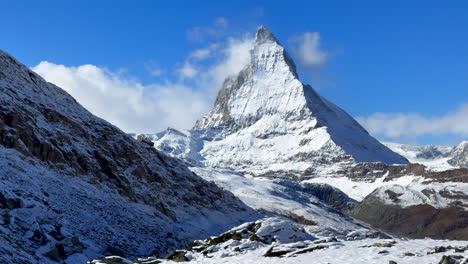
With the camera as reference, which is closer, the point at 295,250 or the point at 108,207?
the point at 295,250

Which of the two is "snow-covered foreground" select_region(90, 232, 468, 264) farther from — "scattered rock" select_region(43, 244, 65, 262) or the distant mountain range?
"scattered rock" select_region(43, 244, 65, 262)

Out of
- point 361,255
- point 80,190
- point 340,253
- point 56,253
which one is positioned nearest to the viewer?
point 361,255

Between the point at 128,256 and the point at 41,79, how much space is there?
5323 cm

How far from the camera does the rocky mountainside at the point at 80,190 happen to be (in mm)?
58406

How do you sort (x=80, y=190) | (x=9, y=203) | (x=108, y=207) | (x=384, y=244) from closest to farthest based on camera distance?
(x=384, y=244) → (x=9, y=203) → (x=108, y=207) → (x=80, y=190)

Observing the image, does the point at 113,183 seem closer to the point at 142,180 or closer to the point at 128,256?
the point at 142,180

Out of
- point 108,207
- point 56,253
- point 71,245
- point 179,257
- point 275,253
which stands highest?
point 108,207

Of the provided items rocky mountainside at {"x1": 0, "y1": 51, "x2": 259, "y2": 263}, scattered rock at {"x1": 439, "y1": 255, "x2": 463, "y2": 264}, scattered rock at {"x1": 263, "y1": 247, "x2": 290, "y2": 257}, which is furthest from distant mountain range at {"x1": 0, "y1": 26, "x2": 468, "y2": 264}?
scattered rock at {"x1": 439, "y1": 255, "x2": 463, "y2": 264}

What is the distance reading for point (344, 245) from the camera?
41.2 metres

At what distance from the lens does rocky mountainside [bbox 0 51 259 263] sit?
58406 millimetres

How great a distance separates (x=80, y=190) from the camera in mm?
76500

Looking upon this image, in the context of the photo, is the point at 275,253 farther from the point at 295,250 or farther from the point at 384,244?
the point at 384,244

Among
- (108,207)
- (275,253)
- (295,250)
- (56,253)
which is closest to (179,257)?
(275,253)

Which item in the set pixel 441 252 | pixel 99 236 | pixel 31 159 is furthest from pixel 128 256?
pixel 441 252
